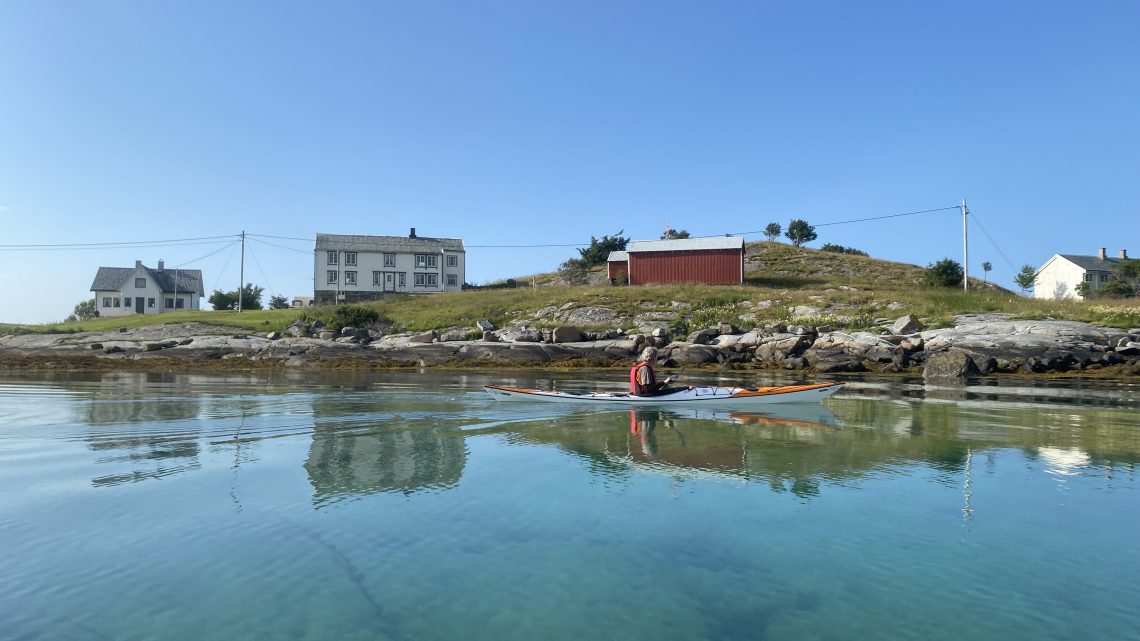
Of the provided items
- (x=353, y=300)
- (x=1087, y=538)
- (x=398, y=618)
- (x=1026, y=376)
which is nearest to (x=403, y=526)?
(x=398, y=618)

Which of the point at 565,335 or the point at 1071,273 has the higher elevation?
the point at 1071,273

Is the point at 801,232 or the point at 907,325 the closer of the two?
the point at 907,325

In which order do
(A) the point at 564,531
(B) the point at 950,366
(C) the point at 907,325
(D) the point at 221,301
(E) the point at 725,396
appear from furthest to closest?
(D) the point at 221,301 → (C) the point at 907,325 → (B) the point at 950,366 → (E) the point at 725,396 → (A) the point at 564,531

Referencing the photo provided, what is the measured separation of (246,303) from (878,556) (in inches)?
3085

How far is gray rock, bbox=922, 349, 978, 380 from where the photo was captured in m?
30.3

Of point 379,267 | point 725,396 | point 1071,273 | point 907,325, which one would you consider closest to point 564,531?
point 725,396

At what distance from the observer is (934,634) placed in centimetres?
554

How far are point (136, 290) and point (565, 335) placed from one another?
2447 inches

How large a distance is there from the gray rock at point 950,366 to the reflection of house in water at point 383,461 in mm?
24749

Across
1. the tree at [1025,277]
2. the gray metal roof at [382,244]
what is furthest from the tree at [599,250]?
the tree at [1025,277]

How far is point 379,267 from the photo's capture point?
73.4 meters

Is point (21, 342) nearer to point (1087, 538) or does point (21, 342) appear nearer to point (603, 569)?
point (603, 569)

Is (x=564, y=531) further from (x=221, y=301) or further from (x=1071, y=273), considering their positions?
(x=1071, y=273)

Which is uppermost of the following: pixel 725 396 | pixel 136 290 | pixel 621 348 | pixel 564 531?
pixel 136 290
